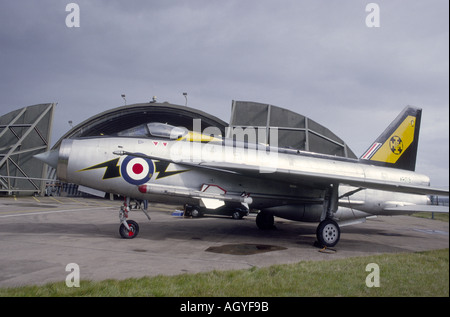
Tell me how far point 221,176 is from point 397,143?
8.16 meters

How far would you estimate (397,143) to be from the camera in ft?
41.4

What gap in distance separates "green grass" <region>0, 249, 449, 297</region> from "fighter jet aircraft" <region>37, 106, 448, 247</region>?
11.9 ft

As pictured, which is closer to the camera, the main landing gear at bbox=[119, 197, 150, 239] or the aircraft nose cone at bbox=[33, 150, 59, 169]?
the aircraft nose cone at bbox=[33, 150, 59, 169]

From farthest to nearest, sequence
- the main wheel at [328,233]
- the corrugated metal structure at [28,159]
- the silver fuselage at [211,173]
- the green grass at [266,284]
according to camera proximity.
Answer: the corrugated metal structure at [28,159]
the main wheel at [328,233]
the silver fuselage at [211,173]
the green grass at [266,284]

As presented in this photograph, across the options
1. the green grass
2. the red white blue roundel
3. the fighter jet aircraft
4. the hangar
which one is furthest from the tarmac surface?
the hangar

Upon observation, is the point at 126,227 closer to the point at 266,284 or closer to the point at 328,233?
→ the point at 266,284

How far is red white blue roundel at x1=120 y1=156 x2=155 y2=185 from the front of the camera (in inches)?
344

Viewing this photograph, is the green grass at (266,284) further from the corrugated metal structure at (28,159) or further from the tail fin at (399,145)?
the corrugated metal structure at (28,159)

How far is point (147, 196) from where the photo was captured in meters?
8.96

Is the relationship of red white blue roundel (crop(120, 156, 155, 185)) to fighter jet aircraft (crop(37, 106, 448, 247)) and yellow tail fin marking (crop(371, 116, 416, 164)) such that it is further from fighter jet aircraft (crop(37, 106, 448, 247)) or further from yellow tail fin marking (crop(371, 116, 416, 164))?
yellow tail fin marking (crop(371, 116, 416, 164))

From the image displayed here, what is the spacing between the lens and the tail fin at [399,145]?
12.5 metres

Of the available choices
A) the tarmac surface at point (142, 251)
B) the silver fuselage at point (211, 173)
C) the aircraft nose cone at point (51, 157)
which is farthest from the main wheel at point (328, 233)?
the aircraft nose cone at point (51, 157)

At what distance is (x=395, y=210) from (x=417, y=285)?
316 inches

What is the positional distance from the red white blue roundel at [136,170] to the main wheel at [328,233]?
5.47 m
